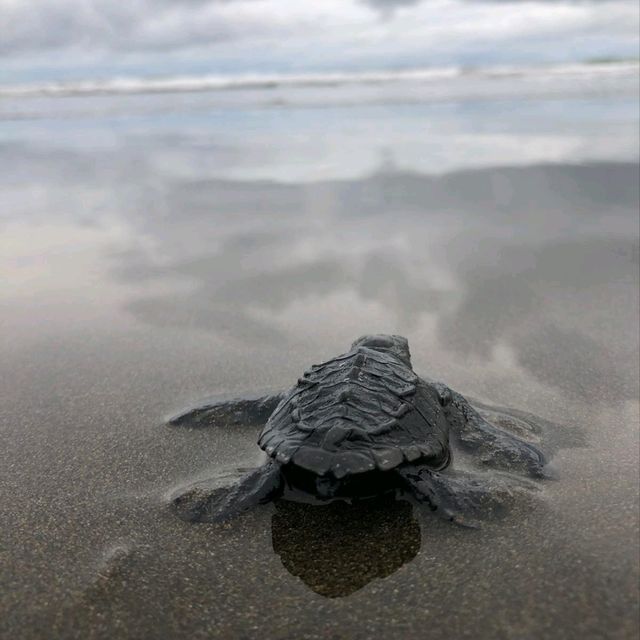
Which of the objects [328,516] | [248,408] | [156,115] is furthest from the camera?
[156,115]

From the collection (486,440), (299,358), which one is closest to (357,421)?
(486,440)

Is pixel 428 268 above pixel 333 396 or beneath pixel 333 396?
beneath

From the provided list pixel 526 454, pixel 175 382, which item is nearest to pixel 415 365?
pixel 526 454

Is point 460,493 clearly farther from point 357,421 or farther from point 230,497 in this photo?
point 230,497

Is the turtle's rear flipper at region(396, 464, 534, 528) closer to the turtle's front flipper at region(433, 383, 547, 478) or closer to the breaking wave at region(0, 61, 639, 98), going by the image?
the turtle's front flipper at region(433, 383, 547, 478)

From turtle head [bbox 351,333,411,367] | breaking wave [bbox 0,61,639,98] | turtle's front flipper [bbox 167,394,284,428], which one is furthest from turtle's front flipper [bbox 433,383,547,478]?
breaking wave [bbox 0,61,639,98]

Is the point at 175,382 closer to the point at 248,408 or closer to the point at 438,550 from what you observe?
the point at 248,408
